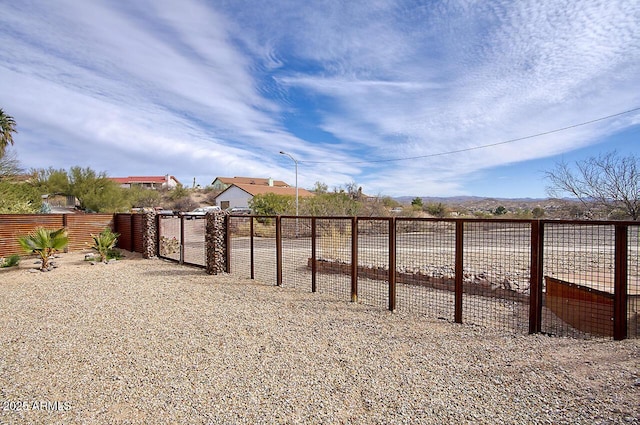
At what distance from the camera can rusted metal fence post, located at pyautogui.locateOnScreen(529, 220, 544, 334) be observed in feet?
15.1

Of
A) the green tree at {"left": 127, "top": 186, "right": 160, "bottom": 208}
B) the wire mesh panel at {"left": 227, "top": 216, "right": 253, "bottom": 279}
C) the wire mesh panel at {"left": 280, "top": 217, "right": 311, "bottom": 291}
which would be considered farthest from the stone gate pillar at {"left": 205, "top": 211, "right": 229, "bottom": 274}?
the green tree at {"left": 127, "top": 186, "right": 160, "bottom": 208}

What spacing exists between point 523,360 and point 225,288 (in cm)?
586

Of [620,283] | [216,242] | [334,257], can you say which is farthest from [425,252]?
[216,242]

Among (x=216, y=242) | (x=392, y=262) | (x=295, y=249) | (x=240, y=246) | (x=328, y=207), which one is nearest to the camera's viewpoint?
(x=392, y=262)

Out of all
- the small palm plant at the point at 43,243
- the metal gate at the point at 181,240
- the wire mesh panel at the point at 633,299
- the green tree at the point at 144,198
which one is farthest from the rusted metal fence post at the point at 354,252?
the green tree at the point at 144,198

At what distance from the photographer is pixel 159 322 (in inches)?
208

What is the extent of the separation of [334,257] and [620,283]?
20.7ft

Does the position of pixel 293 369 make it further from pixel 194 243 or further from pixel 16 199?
pixel 16 199

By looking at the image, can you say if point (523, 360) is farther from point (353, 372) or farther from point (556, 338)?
point (353, 372)

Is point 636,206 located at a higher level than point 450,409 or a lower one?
higher

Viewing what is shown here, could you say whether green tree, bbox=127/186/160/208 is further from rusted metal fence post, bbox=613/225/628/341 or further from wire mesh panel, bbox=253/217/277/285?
rusted metal fence post, bbox=613/225/628/341

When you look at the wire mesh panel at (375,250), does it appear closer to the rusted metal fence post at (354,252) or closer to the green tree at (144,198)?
the rusted metal fence post at (354,252)

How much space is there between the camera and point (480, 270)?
9.48 m

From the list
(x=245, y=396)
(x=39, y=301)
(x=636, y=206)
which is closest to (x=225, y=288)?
(x=39, y=301)
